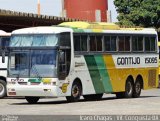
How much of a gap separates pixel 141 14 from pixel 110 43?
110 ft

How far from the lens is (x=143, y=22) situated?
63.4 metres

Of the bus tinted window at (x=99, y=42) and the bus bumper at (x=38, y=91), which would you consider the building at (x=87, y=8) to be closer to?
the bus tinted window at (x=99, y=42)

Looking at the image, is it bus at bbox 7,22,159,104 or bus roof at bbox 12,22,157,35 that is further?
bus roof at bbox 12,22,157,35

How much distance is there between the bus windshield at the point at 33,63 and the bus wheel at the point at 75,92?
1.30 m

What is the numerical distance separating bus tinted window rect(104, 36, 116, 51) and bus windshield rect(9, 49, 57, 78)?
381cm

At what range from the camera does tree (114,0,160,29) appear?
205 feet

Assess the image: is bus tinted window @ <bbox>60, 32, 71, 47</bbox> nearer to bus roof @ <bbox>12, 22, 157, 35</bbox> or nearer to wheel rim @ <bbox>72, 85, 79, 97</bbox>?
bus roof @ <bbox>12, 22, 157, 35</bbox>

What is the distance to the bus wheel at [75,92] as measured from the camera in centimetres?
2683

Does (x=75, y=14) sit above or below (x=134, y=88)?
above

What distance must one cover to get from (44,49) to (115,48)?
4590 mm

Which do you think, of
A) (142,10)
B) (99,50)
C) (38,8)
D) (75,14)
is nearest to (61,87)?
(99,50)

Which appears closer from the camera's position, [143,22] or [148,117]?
[148,117]

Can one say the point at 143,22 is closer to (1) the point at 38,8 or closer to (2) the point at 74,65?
(1) the point at 38,8

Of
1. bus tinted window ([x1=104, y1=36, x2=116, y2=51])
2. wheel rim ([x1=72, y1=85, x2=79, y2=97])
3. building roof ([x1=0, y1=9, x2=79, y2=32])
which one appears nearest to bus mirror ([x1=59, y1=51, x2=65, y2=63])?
wheel rim ([x1=72, y1=85, x2=79, y2=97])
